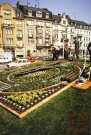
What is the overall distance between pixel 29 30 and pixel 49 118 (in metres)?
39.7

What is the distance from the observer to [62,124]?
14.2 feet

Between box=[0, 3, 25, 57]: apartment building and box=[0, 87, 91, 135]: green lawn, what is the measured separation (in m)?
34.8

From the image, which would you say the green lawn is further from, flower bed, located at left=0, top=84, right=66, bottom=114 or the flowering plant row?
the flowering plant row

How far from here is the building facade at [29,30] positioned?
3697cm

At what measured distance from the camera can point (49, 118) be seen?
466cm

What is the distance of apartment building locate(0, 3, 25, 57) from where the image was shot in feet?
119

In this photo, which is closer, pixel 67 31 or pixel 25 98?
pixel 25 98

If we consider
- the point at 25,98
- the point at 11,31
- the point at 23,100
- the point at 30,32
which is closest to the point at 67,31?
the point at 30,32

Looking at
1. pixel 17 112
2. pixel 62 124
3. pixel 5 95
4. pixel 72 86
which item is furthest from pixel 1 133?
pixel 72 86

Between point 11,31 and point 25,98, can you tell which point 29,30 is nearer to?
point 11,31

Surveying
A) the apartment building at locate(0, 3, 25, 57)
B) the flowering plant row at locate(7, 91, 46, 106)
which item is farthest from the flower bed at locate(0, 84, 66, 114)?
the apartment building at locate(0, 3, 25, 57)

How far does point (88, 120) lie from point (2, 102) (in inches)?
164

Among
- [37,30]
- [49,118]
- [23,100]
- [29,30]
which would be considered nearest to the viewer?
[49,118]

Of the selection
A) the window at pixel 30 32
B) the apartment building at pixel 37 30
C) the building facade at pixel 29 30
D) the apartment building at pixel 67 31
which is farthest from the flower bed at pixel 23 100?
the apartment building at pixel 67 31
